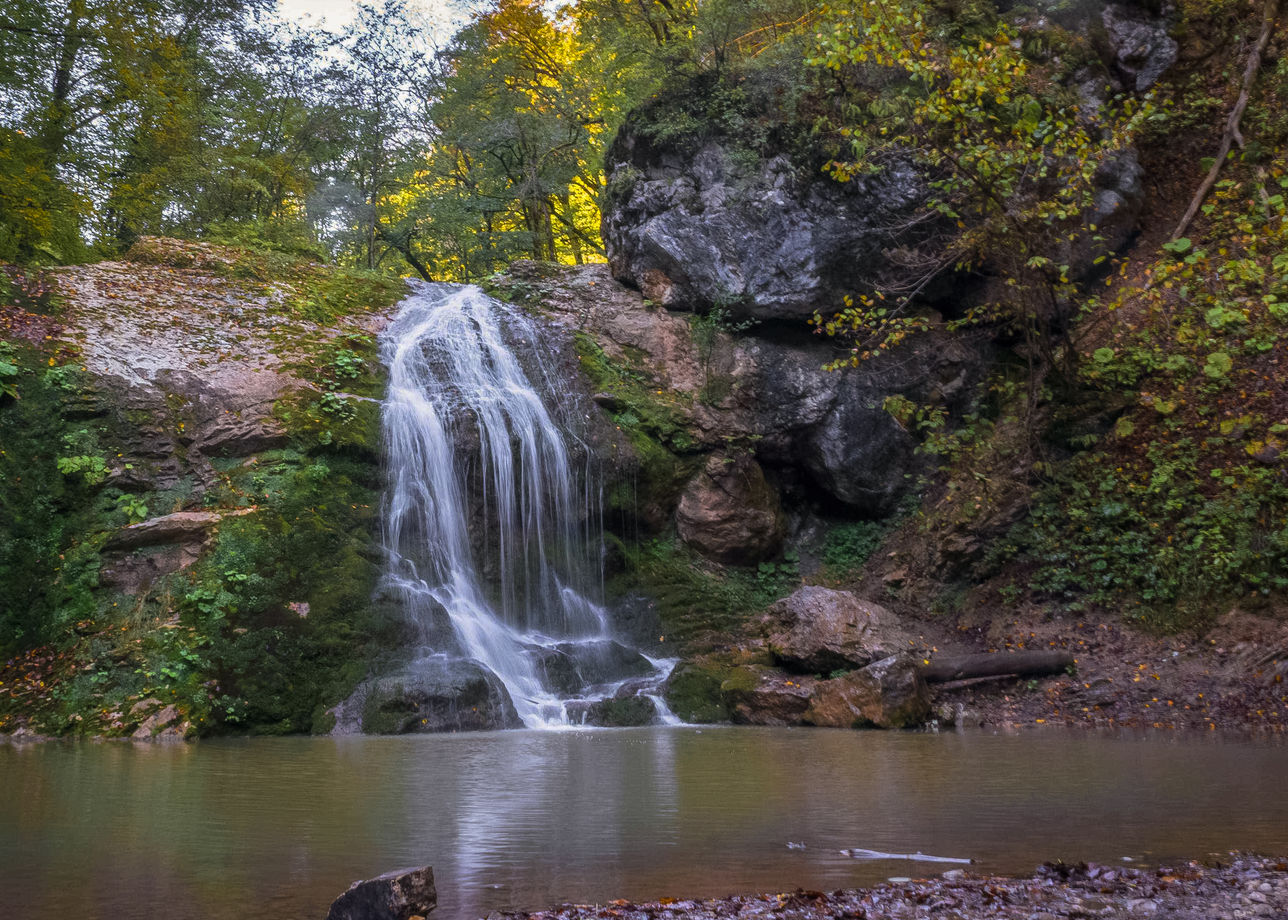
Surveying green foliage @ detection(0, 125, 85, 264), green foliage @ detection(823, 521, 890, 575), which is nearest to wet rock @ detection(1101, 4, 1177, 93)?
green foliage @ detection(823, 521, 890, 575)

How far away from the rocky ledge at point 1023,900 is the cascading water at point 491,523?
671 cm

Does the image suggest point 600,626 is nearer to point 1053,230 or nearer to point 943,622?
point 943,622

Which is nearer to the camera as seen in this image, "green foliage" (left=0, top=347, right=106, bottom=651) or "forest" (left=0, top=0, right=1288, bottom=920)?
"forest" (left=0, top=0, right=1288, bottom=920)

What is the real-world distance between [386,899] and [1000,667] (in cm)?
820

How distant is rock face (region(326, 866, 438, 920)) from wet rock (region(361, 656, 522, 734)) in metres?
6.29

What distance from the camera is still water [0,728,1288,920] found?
2.57 m

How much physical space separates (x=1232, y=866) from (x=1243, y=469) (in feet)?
25.4

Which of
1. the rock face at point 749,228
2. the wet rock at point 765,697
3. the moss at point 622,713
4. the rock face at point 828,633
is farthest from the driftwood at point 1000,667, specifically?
the rock face at point 749,228

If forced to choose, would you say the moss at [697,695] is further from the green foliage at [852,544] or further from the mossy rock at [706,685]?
the green foliage at [852,544]

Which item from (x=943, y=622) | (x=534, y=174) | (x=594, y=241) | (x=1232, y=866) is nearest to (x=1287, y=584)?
(x=943, y=622)

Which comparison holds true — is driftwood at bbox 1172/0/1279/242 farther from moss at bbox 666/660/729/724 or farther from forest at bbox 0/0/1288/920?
moss at bbox 666/660/729/724

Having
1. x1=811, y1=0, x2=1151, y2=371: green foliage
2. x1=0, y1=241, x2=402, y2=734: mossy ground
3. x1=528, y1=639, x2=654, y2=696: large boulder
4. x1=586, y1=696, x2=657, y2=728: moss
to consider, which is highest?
x1=811, y1=0, x2=1151, y2=371: green foliage

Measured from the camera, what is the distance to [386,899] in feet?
6.97

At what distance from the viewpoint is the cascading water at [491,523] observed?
9703mm
